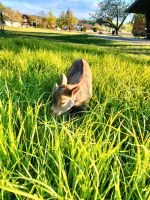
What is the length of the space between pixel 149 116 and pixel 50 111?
3.10 ft

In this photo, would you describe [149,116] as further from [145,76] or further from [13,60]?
[13,60]

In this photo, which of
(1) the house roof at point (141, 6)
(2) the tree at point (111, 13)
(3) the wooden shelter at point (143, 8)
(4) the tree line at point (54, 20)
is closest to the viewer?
(3) the wooden shelter at point (143, 8)

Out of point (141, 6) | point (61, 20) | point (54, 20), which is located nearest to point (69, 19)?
point (61, 20)

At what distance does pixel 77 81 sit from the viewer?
11.5ft

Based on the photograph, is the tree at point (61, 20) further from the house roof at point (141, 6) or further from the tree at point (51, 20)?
the house roof at point (141, 6)

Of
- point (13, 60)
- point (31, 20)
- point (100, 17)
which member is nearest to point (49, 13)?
point (31, 20)

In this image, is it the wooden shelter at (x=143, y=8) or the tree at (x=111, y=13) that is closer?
the wooden shelter at (x=143, y=8)

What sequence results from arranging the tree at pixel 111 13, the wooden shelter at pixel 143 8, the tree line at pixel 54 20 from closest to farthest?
1. the wooden shelter at pixel 143 8
2. the tree at pixel 111 13
3. the tree line at pixel 54 20

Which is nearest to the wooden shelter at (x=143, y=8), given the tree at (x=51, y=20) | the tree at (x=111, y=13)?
the tree at (x=111, y=13)

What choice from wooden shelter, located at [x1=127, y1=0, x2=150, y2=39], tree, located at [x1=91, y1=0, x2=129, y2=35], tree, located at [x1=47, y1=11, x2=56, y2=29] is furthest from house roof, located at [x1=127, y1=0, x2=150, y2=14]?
tree, located at [x1=47, y1=11, x2=56, y2=29]

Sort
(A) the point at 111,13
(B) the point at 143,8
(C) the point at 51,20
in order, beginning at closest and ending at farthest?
(B) the point at 143,8
(A) the point at 111,13
(C) the point at 51,20

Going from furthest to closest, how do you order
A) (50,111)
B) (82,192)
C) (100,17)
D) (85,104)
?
(100,17) < (85,104) < (50,111) < (82,192)

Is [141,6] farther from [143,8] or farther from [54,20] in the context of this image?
[54,20]

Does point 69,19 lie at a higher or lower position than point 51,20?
higher
